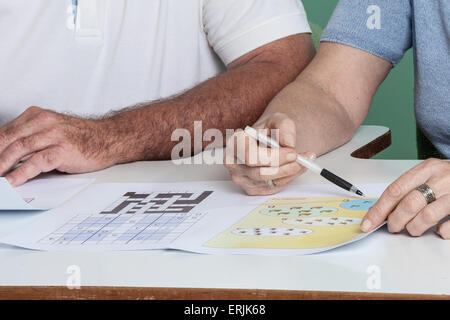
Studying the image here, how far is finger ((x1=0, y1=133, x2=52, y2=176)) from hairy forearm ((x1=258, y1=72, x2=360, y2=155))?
38cm

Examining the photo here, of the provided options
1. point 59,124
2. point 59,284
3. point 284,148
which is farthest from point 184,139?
point 59,284

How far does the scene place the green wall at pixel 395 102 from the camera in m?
2.51

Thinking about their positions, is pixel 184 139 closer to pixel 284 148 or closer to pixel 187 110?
pixel 187 110

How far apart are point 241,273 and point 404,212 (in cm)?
22

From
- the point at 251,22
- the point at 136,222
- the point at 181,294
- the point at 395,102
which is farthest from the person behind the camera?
the point at 395,102

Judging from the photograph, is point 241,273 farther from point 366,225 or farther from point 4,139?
point 4,139

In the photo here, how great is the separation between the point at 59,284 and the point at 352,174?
0.53 meters

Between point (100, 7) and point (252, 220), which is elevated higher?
point (100, 7)

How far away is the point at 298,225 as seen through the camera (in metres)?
0.84

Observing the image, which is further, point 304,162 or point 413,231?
point 304,162

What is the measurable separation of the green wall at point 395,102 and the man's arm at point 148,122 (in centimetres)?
95

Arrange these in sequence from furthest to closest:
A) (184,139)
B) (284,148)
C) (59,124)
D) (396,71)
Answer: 1. (396,71)
2. (184,139)
3. (59,124)
4. (284,148)

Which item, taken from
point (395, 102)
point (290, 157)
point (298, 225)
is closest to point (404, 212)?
point (298, 225)

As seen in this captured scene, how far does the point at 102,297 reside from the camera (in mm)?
701
